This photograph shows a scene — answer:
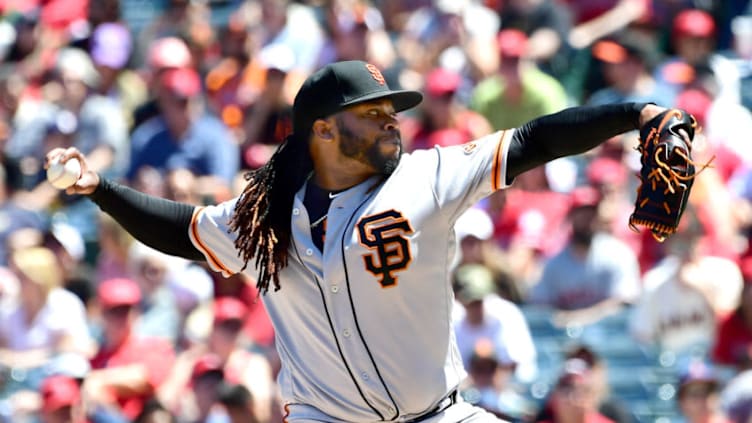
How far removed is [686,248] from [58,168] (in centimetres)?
363

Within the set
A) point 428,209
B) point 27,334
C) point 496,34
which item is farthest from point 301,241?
point 496,34

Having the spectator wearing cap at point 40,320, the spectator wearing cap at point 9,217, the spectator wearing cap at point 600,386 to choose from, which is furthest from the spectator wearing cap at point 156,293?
the spectator wearing cap at point 600,386

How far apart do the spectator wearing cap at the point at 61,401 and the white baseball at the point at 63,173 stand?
2892 millimetres

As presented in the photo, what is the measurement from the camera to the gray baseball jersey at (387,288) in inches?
163

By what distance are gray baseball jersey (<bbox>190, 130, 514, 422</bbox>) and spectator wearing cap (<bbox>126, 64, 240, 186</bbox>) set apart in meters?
4.28

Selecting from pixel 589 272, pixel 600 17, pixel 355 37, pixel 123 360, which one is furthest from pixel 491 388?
pixel 600 17

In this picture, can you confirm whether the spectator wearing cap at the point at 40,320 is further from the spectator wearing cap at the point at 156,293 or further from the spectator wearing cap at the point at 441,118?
the spectator wearing cap at the point at 441,118

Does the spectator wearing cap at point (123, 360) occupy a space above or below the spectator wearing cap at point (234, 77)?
below

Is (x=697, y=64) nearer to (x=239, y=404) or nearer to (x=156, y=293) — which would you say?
(x=156, y=293)

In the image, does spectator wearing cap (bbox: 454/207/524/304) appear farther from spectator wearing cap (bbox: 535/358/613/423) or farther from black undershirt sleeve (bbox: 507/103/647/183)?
black undershirt sleeve (bbox: 507/103/647/183)

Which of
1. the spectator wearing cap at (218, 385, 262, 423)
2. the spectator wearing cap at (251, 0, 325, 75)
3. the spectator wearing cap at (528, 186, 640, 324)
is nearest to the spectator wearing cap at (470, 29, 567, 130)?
the spectator wearing cap at (528, 186, 640, 324)

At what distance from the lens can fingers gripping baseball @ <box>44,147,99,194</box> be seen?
13.9 feet

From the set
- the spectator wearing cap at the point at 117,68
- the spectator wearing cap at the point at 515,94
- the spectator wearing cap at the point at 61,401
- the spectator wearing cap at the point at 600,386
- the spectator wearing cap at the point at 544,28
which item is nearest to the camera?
the spectator wearing cap at the point at 600,386

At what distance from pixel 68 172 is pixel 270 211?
23.4 inches
